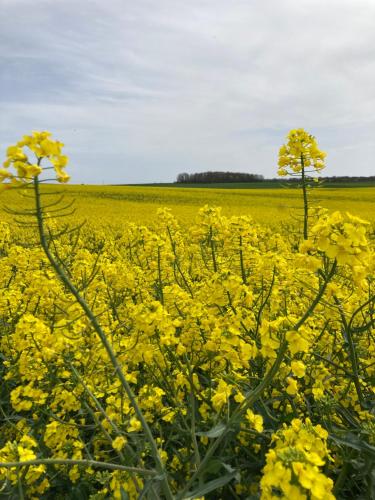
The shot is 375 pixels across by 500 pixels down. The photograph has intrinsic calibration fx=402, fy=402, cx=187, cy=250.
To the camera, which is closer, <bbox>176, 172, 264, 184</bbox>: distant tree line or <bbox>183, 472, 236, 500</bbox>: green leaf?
<bbox>183, 472, 236, 500</bbox>: green leaf

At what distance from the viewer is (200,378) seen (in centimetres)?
300

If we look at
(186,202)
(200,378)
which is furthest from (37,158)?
(186,202)

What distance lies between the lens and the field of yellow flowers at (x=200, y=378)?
142 cm

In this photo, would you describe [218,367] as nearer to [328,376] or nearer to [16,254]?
[328,376]

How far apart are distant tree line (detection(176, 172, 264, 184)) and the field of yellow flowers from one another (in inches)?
2430

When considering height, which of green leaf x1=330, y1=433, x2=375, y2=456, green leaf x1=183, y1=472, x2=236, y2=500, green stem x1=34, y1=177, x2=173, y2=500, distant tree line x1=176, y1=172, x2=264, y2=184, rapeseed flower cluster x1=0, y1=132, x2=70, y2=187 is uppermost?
distant tree line x1=176, y1=172, x2=264, y2=184

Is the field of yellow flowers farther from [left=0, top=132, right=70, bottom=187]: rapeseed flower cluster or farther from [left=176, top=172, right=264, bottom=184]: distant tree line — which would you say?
[left=176, top=172, right=264, bottom=184]: distant tree line

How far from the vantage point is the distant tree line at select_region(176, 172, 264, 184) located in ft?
212

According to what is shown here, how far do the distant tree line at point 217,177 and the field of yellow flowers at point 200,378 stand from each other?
61.7 m

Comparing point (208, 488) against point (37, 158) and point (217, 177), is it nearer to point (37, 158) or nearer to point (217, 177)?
point (37, 158)

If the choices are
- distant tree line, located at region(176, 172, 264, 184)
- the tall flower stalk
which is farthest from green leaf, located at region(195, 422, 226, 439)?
distant tree line, located at region(176, 172, 264, 184)

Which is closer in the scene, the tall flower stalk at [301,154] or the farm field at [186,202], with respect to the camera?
the tall flower stalk at [301,154]

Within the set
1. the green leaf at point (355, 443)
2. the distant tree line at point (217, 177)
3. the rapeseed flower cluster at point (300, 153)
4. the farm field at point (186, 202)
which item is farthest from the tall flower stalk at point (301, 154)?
the distant tree line at point (217, 177)

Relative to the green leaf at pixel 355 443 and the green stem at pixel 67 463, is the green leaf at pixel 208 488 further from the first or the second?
the green leaf at pixel 355 443
